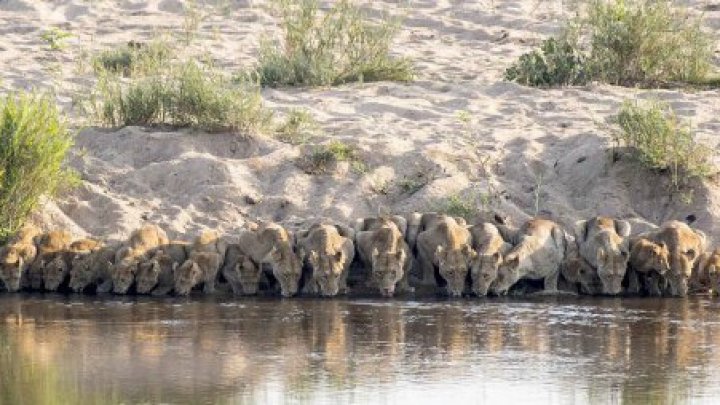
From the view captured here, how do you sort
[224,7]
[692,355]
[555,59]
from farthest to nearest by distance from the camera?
[224,7], [555,59], [692,355]

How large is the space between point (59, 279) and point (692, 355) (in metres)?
5.46

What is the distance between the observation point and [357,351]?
473 inches

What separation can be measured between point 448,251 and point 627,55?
5782mm

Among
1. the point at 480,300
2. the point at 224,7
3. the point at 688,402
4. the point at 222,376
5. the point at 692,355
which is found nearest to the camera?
the point at 688,402

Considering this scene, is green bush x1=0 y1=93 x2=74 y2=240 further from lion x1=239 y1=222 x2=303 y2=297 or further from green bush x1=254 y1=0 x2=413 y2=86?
green bush x1=254 y1=0 x2=413 y2=86

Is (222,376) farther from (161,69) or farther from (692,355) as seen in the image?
(161,69)

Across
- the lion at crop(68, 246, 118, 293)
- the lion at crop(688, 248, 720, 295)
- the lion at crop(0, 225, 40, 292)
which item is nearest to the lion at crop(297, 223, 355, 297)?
the lion at crop(68, 246, 118, 293)

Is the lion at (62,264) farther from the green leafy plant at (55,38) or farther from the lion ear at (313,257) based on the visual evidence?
the green leafy plant at (55,38)

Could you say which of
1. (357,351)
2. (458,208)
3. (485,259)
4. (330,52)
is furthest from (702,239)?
(330,52)

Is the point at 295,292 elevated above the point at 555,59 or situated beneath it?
situated beneath

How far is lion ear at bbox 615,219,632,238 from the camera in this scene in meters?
14.8

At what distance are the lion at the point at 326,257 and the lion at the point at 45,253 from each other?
2.01m

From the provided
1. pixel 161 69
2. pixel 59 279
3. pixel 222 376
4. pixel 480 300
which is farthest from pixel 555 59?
pixel 222 376

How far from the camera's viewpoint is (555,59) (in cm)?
1909
